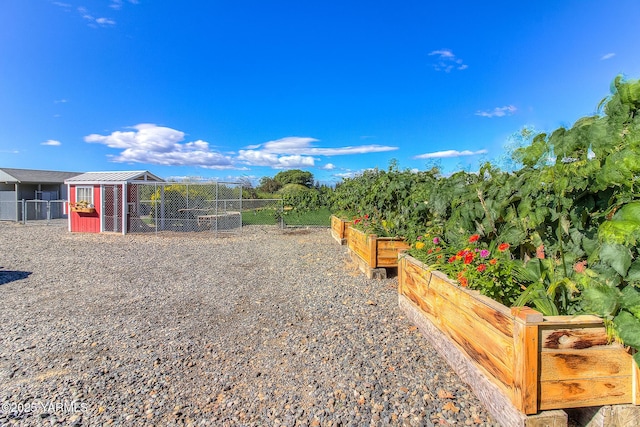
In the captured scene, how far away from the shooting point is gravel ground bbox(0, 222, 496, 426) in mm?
2299

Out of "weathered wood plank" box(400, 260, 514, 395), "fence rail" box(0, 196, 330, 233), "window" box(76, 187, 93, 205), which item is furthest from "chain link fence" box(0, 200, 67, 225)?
"weathered wood plank" box(400, 260, 514, 395)

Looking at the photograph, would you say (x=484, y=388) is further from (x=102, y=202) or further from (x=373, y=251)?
(x=102, y=202)

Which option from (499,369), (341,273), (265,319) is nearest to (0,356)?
(265,319)

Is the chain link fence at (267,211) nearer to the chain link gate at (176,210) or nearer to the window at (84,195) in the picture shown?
the chain link gate at (176,210)

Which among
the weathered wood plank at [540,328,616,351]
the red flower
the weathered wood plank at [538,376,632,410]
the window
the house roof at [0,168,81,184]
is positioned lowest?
the weathered wood plank at [538,376,632,410]

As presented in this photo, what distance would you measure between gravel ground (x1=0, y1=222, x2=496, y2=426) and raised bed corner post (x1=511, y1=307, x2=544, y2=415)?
403mm

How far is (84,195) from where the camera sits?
1423 centimetres

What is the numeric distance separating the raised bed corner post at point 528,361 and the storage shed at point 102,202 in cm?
1409

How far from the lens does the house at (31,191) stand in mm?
20294

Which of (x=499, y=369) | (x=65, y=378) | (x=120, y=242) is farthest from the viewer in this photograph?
(x=120, y=242)

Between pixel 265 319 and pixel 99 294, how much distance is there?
9.22 ft

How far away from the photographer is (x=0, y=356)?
3115mm

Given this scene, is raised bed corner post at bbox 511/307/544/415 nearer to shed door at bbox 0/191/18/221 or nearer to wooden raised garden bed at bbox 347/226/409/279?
wooden raised garden bed at bbox 347/226/409/279

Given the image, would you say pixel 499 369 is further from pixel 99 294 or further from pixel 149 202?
pixel 149 202
